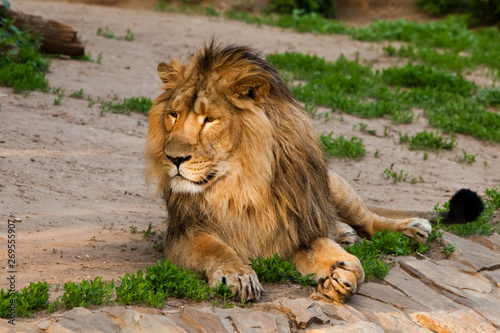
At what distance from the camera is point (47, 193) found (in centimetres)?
564

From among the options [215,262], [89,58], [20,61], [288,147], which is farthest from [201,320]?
[89,58]

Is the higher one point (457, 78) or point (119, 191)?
point (457, 78)

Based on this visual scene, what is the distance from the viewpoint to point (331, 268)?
4367 millimetres

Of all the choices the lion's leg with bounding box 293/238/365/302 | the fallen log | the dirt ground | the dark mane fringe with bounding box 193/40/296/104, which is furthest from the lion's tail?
the fallen log

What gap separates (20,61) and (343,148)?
427cm

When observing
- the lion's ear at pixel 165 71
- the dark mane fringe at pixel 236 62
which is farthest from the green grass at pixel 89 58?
the dark mane fringe at pixel 236 62

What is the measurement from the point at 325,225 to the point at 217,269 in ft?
3.35

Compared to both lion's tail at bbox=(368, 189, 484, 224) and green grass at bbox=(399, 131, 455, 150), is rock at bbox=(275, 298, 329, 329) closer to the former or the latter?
lion's tail at bbox=(368, 189, 484, 224)

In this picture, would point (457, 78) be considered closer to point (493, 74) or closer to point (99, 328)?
point (493, 74)

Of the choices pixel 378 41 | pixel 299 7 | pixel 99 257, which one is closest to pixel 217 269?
pixel 99 257

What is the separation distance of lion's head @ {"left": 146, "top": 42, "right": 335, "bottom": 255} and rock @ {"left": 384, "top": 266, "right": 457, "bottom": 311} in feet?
2.08

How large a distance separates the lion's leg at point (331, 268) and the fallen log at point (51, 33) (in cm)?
623

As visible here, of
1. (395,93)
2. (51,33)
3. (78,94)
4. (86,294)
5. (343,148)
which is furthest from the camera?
(395,93)

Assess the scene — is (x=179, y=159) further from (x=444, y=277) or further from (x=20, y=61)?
(x=20, y=61)
